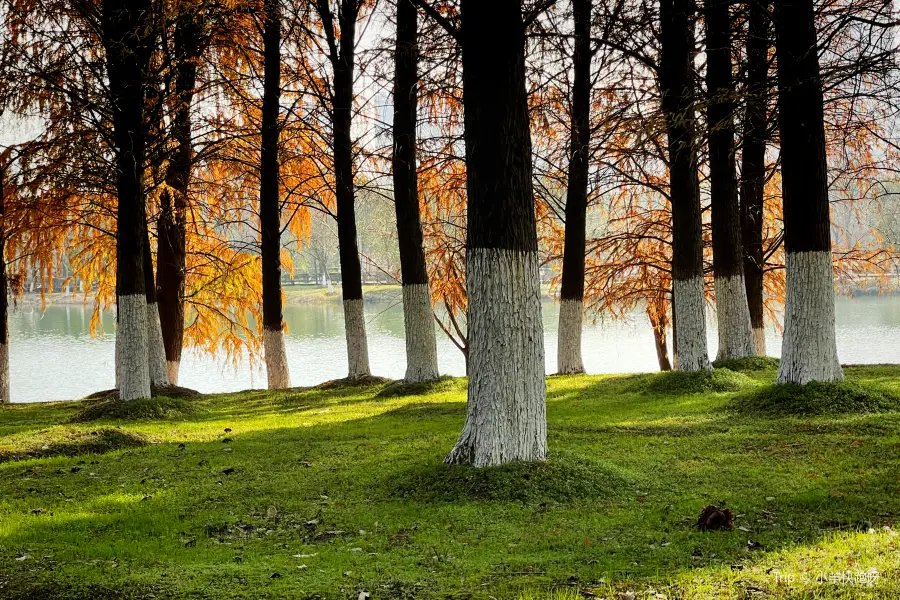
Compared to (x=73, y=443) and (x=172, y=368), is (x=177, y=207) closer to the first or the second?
(x=172, y=368)

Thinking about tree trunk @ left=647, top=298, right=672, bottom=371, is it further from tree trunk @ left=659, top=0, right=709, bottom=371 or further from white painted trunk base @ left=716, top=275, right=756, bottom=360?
tree trunk @ left=659, top=0, right=709, bottom=371

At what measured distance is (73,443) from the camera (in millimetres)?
8484

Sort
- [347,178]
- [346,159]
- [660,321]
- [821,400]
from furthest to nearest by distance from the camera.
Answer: [660,321] < [346,159] < [347,178] < [821,400]

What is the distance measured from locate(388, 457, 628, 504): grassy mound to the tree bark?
27.0 feet

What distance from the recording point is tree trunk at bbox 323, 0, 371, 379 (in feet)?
46.6

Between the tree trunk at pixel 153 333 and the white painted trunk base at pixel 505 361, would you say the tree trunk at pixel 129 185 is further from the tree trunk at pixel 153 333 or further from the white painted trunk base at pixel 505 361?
the white painted trunk base at pixel 505 361

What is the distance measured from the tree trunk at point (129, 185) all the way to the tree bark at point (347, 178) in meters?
3.84

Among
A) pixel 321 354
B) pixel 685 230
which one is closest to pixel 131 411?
pixel 685 230

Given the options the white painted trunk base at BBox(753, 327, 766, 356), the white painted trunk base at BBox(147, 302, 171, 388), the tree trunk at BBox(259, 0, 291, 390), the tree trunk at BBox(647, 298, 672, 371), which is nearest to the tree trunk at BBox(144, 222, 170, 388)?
the white painted trunk base at BBox(147, 302, 171, 388)

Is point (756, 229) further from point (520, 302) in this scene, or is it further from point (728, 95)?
point (520, 302)

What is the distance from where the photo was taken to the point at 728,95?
797 centimetres

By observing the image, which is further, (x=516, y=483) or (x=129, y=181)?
(x=129, y=181)

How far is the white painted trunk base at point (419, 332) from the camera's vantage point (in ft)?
43.2

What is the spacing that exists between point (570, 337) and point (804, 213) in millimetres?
6328
